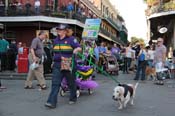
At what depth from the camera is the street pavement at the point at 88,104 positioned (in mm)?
9258

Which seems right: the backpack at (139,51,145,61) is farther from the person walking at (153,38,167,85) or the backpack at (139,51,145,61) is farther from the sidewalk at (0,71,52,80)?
the sidewalk at (0,71,52,80)

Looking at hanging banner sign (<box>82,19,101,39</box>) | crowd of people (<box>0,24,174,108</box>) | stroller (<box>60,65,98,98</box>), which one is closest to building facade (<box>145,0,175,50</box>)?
hanging banner sign (<box>82,19,101,39</box>)

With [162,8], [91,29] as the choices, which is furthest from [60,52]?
[162,8]

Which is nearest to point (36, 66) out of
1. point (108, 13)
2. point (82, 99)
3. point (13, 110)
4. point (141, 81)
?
point (82, 99)

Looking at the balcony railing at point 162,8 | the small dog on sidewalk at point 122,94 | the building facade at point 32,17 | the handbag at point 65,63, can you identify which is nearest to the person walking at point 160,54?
the small dog on sidewalk at point 122,94

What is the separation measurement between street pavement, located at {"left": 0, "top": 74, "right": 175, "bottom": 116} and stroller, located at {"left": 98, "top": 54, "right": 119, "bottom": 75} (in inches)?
290

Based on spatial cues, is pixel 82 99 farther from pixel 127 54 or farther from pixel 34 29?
pixel 34 29

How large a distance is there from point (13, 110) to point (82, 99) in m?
2.21

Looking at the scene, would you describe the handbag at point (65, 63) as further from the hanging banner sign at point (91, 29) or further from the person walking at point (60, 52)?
the hanging banner sign at point (91, 29)

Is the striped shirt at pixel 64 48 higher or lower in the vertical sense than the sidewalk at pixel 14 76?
higher

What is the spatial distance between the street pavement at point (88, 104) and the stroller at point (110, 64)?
290 inches

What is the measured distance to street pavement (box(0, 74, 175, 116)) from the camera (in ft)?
30.4

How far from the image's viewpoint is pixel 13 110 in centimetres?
966

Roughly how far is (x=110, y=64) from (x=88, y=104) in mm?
10650
